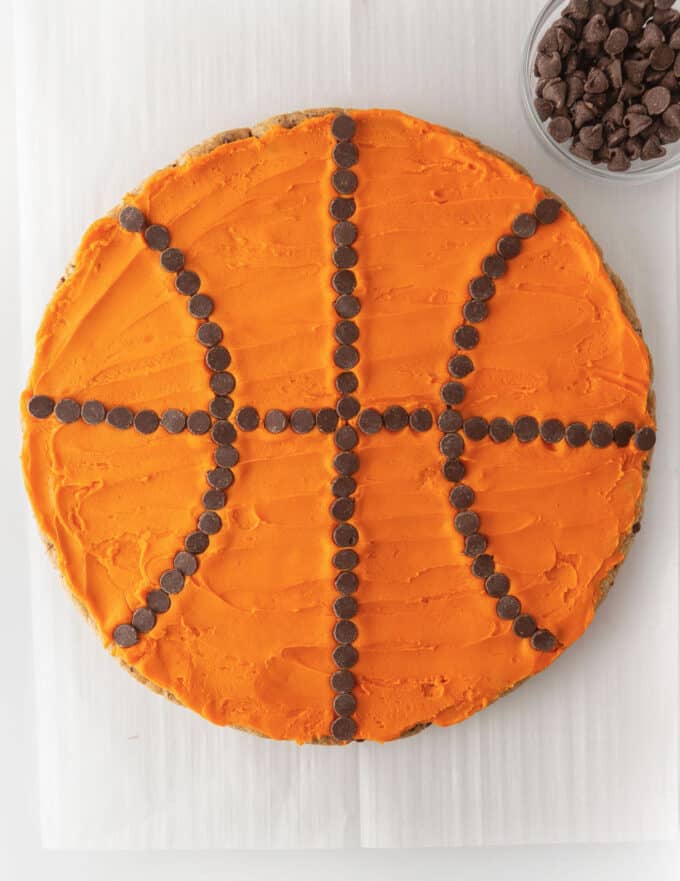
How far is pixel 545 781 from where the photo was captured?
1737mm

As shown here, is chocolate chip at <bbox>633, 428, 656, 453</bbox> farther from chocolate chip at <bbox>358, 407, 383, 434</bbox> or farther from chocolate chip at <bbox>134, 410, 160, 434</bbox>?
chocolate chip at <bbox>134, 410, 160, 434</bbox>

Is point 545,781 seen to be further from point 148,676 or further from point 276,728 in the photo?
point 148,676

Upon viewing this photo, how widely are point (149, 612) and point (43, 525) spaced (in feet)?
0.83

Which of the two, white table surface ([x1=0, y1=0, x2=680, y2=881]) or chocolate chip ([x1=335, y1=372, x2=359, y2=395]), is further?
white table surface ([x1=0, y1=0, x2=680, y2=881])

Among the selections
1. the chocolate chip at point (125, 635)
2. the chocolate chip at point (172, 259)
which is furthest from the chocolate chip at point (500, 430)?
the chocolate chip at point (125, 635)

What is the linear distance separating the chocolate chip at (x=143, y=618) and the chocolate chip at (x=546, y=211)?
1020 mm

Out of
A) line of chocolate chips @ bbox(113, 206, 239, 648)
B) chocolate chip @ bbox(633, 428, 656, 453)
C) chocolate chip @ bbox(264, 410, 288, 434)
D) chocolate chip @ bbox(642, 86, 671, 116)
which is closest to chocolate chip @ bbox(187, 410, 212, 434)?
line of chocolate chips @ bbox(113, 206, 239, 648)

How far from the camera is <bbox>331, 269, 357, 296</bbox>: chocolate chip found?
1518 mm

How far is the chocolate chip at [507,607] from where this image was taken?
5.12ft

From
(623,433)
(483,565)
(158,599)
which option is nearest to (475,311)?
(623,433)

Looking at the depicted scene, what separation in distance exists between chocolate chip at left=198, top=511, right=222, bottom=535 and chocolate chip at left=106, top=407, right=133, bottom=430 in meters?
0.22

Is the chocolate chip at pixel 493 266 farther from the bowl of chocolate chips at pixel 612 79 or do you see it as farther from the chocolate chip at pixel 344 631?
the chocolate chip at pixel 344 631

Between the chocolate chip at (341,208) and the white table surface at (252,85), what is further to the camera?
the white table surface at (252,85)

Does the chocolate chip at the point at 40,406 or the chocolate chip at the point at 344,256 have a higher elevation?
the chocolate chip at the point at 344,256
